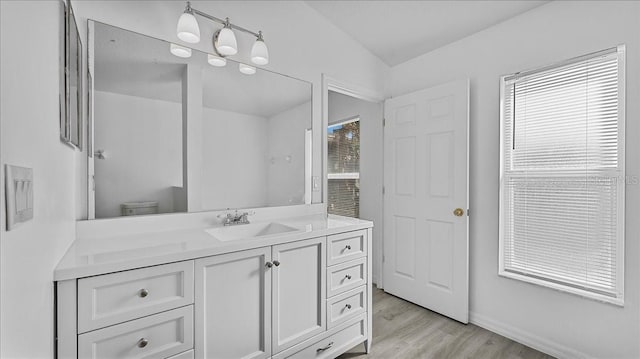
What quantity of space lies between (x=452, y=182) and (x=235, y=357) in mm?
2026

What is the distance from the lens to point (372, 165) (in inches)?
131

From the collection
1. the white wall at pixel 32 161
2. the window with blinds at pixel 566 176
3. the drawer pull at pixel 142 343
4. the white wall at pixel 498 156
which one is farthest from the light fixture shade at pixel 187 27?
the window with blinds at pixel 566 176

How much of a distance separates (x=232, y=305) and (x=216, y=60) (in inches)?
58.5

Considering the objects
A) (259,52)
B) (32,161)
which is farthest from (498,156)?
(32,161)

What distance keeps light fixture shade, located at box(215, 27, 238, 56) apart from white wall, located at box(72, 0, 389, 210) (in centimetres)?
12

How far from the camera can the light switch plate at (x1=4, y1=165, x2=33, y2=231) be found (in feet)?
1.81

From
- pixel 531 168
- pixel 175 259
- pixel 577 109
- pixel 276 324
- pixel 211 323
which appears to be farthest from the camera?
pixel 531 168

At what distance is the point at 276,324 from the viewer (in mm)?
1523

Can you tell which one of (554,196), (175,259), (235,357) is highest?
(554,196)

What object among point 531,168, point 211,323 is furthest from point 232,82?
point 531,168

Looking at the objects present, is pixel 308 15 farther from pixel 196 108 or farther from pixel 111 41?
pixel 111 41

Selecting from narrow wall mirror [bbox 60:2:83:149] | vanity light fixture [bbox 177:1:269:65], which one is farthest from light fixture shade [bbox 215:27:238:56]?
narrow wall mirror [bbox 60:2:83:149]

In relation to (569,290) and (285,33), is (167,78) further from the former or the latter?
(569,290)

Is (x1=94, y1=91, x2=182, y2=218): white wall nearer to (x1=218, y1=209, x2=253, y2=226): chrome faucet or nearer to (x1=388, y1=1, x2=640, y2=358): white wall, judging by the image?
(x1=218, y1=209, x2=253, y2=226): chrome faucet
